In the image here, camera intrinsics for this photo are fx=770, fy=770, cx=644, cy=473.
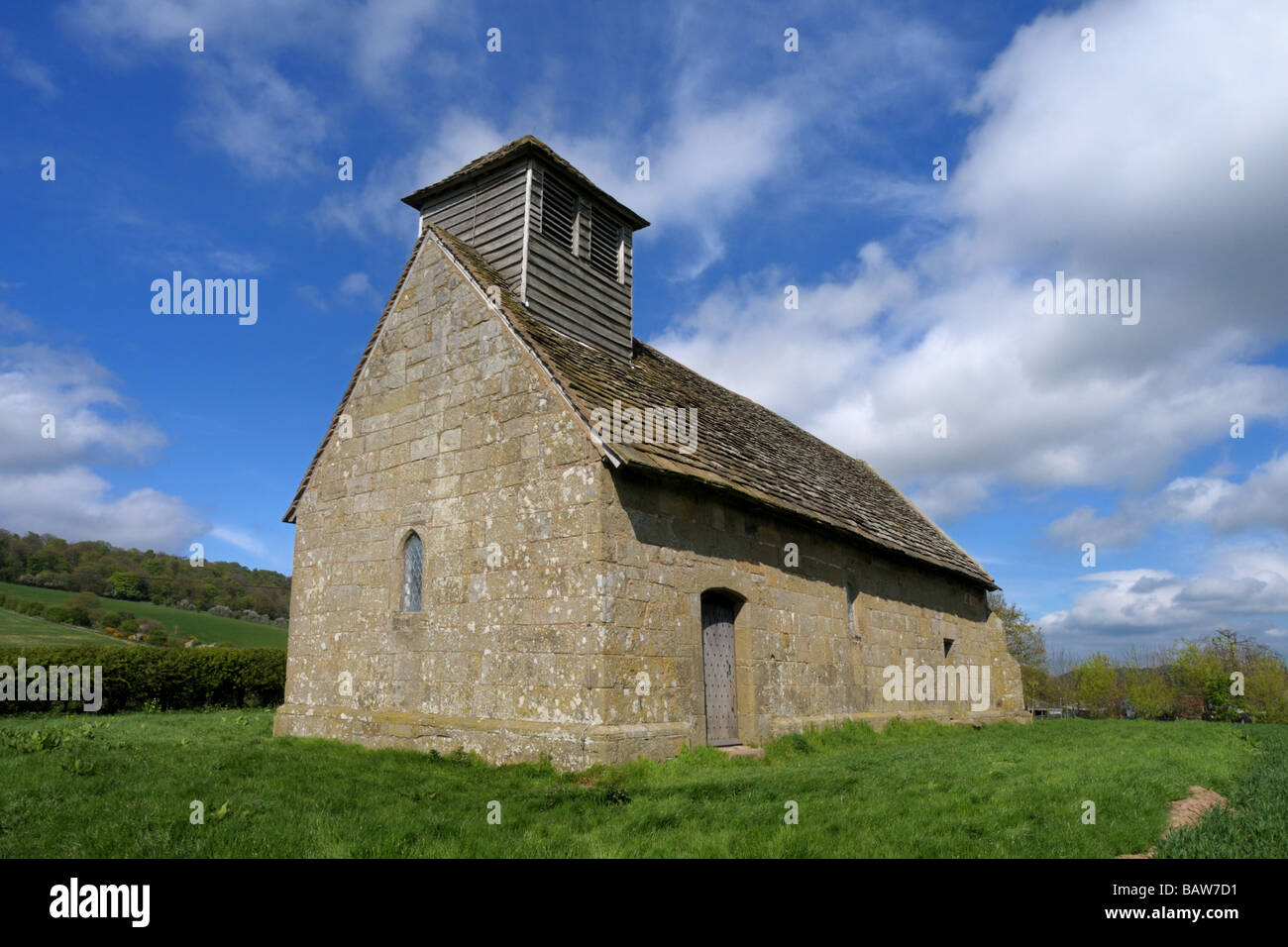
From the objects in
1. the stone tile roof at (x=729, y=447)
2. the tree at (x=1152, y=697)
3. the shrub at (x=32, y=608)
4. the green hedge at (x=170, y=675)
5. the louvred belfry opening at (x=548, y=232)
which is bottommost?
the tree at (x=1152, y=697)

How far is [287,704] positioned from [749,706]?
793cm

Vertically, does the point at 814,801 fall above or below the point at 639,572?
below

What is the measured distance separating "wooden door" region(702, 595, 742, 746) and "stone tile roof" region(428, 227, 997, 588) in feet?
5.68

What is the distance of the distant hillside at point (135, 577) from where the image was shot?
1779 inches

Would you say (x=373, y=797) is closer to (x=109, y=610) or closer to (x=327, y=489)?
(x=327, y=489)

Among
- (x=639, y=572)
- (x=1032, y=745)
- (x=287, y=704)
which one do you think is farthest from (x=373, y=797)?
(x=1032, y=745)

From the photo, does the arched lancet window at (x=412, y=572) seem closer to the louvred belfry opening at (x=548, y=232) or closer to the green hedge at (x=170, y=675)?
the louvred belfry opening at (x=548, y=232)

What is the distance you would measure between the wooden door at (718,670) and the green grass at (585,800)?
0.68 metres

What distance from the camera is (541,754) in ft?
29.1

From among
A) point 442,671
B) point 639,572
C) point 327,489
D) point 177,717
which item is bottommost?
point 177,717

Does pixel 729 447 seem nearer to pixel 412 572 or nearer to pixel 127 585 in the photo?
pixel 412 572

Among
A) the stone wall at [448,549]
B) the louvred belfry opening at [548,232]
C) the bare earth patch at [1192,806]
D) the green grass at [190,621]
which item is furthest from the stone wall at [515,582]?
the green grass at [190,621]

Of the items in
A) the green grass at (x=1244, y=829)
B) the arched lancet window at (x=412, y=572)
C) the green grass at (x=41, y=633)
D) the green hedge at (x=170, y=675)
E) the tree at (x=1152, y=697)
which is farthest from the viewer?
the tree at (x=1152, y=697)
